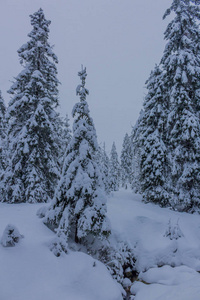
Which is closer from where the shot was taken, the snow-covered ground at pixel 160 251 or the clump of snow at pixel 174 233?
the snow-covered ground at pixel 160 251

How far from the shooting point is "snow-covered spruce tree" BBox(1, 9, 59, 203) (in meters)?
13.0

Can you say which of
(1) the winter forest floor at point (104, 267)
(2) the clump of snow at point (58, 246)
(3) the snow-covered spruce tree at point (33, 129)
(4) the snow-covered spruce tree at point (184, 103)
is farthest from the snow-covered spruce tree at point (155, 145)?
(2) the clump of snow at point (58, 246)

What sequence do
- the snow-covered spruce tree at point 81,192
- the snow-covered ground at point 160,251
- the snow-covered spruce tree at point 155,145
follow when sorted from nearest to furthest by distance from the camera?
the snow-covered ground at point 160,251, the snow-covered spruce tree at point 81,192, the snow-covered spruce tree at point 155,145

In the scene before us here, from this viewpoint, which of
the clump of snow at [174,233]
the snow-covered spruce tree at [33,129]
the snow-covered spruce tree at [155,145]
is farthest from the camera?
the snow-covered spruce tree at [155,145]

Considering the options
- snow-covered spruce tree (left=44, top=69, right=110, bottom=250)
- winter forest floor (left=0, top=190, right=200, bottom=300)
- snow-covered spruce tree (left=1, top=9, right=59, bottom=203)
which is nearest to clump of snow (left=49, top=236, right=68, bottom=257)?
winter forest floor (left=0, top=190, right=200, bottom=300)

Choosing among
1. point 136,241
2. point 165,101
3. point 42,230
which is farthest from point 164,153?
point 42,230

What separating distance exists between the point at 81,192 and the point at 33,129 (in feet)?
25.2

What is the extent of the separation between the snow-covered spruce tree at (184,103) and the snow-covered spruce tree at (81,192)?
724 cm

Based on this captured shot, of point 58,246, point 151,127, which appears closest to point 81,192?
point 58,246

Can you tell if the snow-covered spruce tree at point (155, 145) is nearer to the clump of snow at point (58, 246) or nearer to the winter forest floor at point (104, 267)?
the winter forest floor at point (104, 267)

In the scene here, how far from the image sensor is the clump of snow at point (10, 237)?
239 inches

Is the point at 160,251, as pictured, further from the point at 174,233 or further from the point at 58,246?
the point at 58,246

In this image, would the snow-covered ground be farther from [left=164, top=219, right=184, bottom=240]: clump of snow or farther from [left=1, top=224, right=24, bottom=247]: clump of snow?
[left=1, top=224, right=24, bottom=247]: clump of snow

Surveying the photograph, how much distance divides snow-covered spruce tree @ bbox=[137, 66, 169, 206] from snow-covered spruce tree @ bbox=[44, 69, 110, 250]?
6.58 meters
